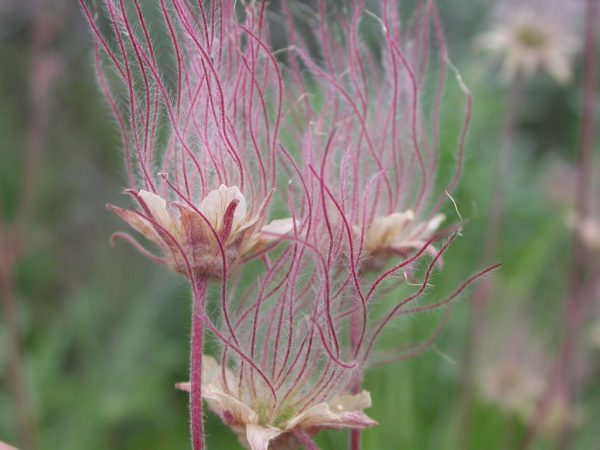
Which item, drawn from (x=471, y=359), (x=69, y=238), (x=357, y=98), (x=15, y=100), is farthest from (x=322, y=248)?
(x=15, y=100)

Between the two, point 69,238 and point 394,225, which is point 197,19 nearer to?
point 394,225

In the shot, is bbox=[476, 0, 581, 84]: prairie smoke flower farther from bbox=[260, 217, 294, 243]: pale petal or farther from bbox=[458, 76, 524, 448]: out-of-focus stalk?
bbox=[260, 217, 294, 243]: pale petal

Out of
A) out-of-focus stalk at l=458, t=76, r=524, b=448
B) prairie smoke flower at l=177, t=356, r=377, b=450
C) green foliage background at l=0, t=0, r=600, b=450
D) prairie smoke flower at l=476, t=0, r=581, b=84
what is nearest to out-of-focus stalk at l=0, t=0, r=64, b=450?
green foliage background at l=0, t=0, r=600, b=450

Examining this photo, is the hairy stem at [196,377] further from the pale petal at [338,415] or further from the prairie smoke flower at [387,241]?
the prairie smoke flower at [387,241]

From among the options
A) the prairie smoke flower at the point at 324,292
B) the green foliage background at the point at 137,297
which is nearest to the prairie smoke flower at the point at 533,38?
the green foliage background at the point at 137,297

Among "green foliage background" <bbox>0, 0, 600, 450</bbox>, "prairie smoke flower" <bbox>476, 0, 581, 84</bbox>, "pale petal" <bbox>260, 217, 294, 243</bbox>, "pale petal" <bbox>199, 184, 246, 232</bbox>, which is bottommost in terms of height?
"green foliage background" <bbox>0, 0, 600, 450</bbox>

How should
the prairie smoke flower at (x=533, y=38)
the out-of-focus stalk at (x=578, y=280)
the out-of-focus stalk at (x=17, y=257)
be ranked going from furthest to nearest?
the prairie smoke flower at (x=533, y=38) < the out-of-focus stalk at (x=17, y=257) < the out-of-focus stalk at (x=578, y=280)

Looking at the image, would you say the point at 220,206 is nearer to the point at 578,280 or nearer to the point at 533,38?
the point at 578,280
